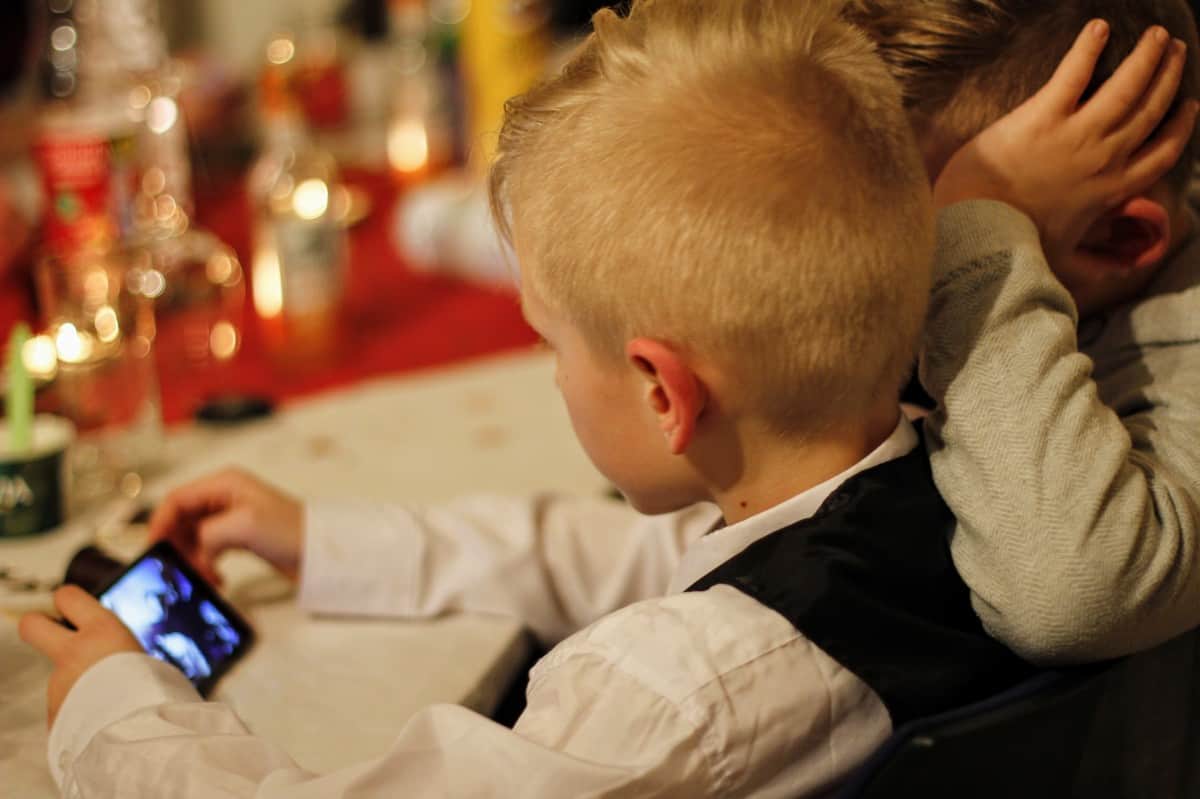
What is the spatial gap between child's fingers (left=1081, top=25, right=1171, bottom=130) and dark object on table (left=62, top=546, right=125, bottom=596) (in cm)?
63

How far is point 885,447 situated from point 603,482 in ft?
1.42

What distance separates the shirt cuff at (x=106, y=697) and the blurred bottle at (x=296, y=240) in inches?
25.4

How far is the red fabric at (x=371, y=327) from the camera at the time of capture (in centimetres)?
127

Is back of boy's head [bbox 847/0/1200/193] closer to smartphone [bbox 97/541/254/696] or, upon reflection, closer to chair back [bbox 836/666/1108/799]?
chair back [bbox 836/666/1108/799]

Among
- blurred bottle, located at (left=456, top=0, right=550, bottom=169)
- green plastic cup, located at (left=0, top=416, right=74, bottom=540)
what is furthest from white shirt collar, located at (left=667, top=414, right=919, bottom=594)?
blurred bottle, located at (left=456, top=0, right=550, bottom=169)

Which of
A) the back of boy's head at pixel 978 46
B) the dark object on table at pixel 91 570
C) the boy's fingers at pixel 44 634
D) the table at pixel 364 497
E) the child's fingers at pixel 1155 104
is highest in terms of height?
the back of boy's head at pixel 978 46

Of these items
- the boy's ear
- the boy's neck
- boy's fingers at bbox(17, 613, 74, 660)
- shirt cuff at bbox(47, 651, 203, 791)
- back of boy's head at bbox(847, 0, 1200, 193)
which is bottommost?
shirt cuff at bbox(47, 651, 203, 791)

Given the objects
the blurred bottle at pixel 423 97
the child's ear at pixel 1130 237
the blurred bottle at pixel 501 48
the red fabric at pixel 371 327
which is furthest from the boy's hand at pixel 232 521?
the blurred bottle at pixel 423 97

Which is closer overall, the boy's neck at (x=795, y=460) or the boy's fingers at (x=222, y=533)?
the boy's neck at (x=795, y=460)

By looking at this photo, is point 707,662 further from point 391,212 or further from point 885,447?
point 391,212

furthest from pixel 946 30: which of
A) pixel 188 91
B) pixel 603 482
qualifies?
pixel 188 91

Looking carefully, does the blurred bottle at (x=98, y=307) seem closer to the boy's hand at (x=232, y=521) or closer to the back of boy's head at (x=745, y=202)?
the boy's hand at (x=232, y=521)

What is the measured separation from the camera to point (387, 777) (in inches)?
22.2

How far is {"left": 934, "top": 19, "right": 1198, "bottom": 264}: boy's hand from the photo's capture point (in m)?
0.69
